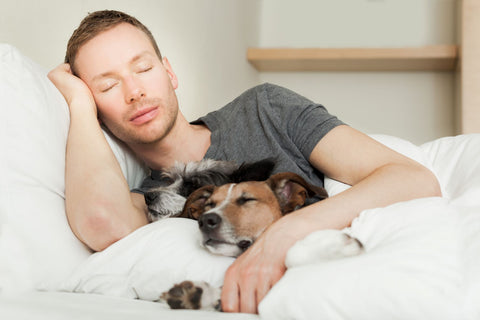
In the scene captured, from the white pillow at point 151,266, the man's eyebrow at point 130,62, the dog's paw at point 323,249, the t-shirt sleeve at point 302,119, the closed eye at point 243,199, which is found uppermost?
the man's eyebrow at point 130,62

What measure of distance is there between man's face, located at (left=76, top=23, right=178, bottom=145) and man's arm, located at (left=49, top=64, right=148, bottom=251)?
0.08 metres

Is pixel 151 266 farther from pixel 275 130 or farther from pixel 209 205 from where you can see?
pixel 275 130

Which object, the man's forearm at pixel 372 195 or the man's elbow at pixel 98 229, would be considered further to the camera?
the man's elbow at pixel 98 229

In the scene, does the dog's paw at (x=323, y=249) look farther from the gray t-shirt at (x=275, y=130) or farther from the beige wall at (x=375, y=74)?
the beige wall at (x=375, y=74)

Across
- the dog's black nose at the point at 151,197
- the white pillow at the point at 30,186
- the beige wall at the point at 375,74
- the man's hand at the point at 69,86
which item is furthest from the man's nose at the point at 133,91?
the beige wall at the point at 375,74

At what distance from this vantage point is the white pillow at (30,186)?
1.00 metres

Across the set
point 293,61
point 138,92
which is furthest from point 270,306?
point 293,61

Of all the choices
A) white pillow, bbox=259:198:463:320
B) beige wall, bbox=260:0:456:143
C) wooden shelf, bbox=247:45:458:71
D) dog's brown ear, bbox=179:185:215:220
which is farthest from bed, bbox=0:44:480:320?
beige wall, bbox=260:0:456:143

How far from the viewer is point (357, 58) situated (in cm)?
346

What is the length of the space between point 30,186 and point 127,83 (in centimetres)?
50

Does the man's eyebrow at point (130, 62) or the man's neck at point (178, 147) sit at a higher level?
the man's eyebrow at point (130, 62)

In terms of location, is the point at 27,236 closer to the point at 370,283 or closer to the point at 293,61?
the point at 370,283

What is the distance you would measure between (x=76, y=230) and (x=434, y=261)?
797mm

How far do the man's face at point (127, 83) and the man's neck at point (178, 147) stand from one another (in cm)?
6
